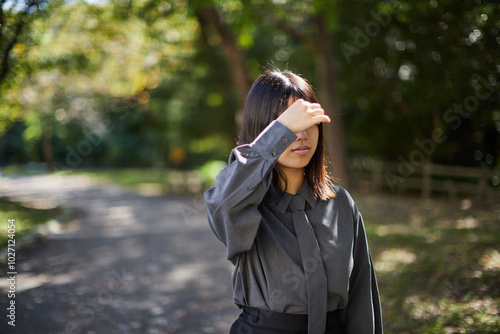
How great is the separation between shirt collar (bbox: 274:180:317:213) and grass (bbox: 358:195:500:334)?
10.2ft

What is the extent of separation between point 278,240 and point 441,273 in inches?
189

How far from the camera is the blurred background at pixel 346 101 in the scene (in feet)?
17.7

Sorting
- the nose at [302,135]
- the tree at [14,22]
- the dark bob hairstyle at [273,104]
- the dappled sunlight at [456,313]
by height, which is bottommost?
the dappled sunlight at [456,313]

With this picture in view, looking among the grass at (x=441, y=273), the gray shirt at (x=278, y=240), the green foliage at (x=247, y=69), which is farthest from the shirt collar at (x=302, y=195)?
the grass at (x=441, y=273)

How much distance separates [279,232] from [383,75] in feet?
42.1

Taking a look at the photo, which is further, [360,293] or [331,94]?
[331,94]

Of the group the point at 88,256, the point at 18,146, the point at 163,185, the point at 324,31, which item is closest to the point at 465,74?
the point at 324,31

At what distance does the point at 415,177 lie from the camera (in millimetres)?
15602

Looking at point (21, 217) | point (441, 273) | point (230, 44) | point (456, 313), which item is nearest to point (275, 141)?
point (456, 313)

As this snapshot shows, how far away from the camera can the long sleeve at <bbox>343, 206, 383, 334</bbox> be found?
1831 millimetres

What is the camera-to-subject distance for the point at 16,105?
749 cm

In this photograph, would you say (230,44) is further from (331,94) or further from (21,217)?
(21,217)

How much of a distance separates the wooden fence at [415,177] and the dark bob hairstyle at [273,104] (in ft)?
34.5

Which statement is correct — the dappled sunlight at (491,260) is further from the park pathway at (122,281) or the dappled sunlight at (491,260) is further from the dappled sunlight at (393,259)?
the park pathway at (122,281)
